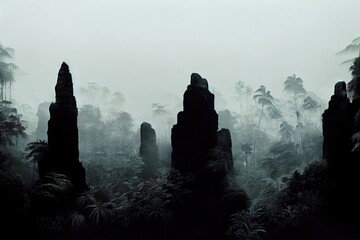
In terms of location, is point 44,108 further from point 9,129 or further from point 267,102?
point 267,102

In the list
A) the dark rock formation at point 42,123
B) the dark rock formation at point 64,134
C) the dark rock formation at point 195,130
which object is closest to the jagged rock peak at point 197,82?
the dark rock formation at point 195,130

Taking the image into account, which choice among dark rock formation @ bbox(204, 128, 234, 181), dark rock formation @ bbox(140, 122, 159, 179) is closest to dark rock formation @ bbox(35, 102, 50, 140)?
dark rock formation @ bbox(140, 122, 159, 179)

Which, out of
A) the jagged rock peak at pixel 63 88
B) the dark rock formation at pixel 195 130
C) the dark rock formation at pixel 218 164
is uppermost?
the jagged rock peak at pixel 63 88

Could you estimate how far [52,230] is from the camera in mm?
18688

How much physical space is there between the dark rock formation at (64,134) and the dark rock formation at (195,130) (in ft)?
21.3

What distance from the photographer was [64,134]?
20.2 meters

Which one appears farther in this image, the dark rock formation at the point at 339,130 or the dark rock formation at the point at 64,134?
the dark rock formation at the point at 64,134

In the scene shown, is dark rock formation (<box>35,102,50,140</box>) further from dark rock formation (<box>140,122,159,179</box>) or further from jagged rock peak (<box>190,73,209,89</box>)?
jagged rock peak (<box>190,73,209,89</box>)

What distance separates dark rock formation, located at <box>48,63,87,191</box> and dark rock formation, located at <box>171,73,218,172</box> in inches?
255

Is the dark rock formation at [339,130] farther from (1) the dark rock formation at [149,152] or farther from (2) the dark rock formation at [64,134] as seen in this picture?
(1) the dark rock formation at [149,152]

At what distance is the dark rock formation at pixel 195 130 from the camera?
22.7 metres

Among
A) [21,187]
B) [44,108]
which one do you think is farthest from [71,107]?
[44,108]

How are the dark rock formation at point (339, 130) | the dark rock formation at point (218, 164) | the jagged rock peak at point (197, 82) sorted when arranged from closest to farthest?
1. the dark rock formation at point (339, 130)
2. the dark rock formation at point (218, 164)
3. the jagged rock peak at point (197, 82)

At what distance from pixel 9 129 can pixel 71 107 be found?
37.8ft
